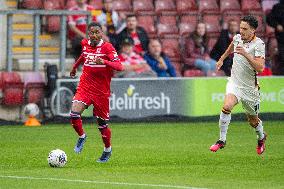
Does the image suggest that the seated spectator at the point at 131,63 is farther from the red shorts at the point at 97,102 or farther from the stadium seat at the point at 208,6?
the red shorts at the point at 97,102

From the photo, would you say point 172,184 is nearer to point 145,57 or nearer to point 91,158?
point 91,158

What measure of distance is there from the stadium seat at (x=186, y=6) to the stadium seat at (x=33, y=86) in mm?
4800

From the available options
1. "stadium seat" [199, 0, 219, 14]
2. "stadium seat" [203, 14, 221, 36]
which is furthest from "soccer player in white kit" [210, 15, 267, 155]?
"stadium seat" [199, 0, 219, 14]

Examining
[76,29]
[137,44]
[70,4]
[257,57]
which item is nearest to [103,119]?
[257,57]

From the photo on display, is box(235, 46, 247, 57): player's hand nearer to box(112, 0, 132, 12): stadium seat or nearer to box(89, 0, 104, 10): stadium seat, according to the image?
box(89, 0, 104, 10): stadium seat

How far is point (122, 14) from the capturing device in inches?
974

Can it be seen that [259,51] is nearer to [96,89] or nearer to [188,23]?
[96,89]

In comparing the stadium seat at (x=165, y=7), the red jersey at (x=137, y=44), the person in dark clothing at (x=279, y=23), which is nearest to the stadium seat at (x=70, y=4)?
the red jersey at (x=137, y=44)

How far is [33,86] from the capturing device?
23.0 m

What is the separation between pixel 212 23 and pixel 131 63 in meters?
3.57

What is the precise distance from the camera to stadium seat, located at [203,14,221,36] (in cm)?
2623

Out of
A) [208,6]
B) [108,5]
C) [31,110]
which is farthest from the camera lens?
[208,6]

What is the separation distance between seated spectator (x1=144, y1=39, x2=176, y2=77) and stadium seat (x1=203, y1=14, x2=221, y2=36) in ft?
7.69

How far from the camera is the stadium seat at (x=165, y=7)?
85.8 feet
